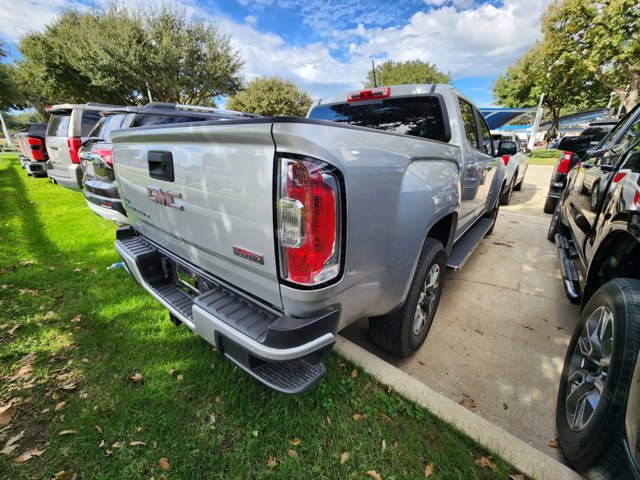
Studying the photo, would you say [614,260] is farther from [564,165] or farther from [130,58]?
[130,58]

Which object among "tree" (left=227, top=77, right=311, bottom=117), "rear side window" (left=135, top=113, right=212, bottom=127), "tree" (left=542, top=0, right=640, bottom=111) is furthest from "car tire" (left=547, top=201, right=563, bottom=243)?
"tree" (left=227, top=77, right=311, bottom=117)

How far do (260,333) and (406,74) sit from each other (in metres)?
45.4

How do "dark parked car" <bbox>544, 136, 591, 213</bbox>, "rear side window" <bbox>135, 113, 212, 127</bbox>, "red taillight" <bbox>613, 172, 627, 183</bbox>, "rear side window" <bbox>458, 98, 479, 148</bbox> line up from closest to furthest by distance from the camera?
"red taillight" <bbox>613, 172, 627, 183</bbox>, "rear side window" <bbox>458, 98, 479, 148</bbox>, "dark parked car" <bbox>544, 136, 591, 213</bbox>, "rear side window" <bbox>135, 113, 212, 127</bbox>

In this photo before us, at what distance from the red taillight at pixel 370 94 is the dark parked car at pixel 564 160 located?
2.61 meters

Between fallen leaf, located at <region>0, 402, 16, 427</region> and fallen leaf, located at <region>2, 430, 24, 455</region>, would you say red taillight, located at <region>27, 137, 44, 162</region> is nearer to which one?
fallen leaf, located at <region>0, 402, 16, 427</region>

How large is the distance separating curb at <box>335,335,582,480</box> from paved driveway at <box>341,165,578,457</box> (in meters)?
0.20

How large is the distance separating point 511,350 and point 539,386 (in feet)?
1.27

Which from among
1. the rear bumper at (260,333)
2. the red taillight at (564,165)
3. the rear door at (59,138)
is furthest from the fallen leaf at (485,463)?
the rear door at (59,138)

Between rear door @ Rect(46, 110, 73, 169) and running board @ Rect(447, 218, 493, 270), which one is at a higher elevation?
rear door @ Rect(46, 110, 73, 169)

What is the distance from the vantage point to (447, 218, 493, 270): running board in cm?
286

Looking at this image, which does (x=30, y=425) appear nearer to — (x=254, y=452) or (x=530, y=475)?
(x=254, y=452)

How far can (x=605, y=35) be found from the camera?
16500 mm

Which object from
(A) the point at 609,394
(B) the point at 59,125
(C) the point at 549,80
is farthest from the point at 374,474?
(C) the point at 549,80

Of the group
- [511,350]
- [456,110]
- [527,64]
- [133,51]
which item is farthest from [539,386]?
[527,64]
